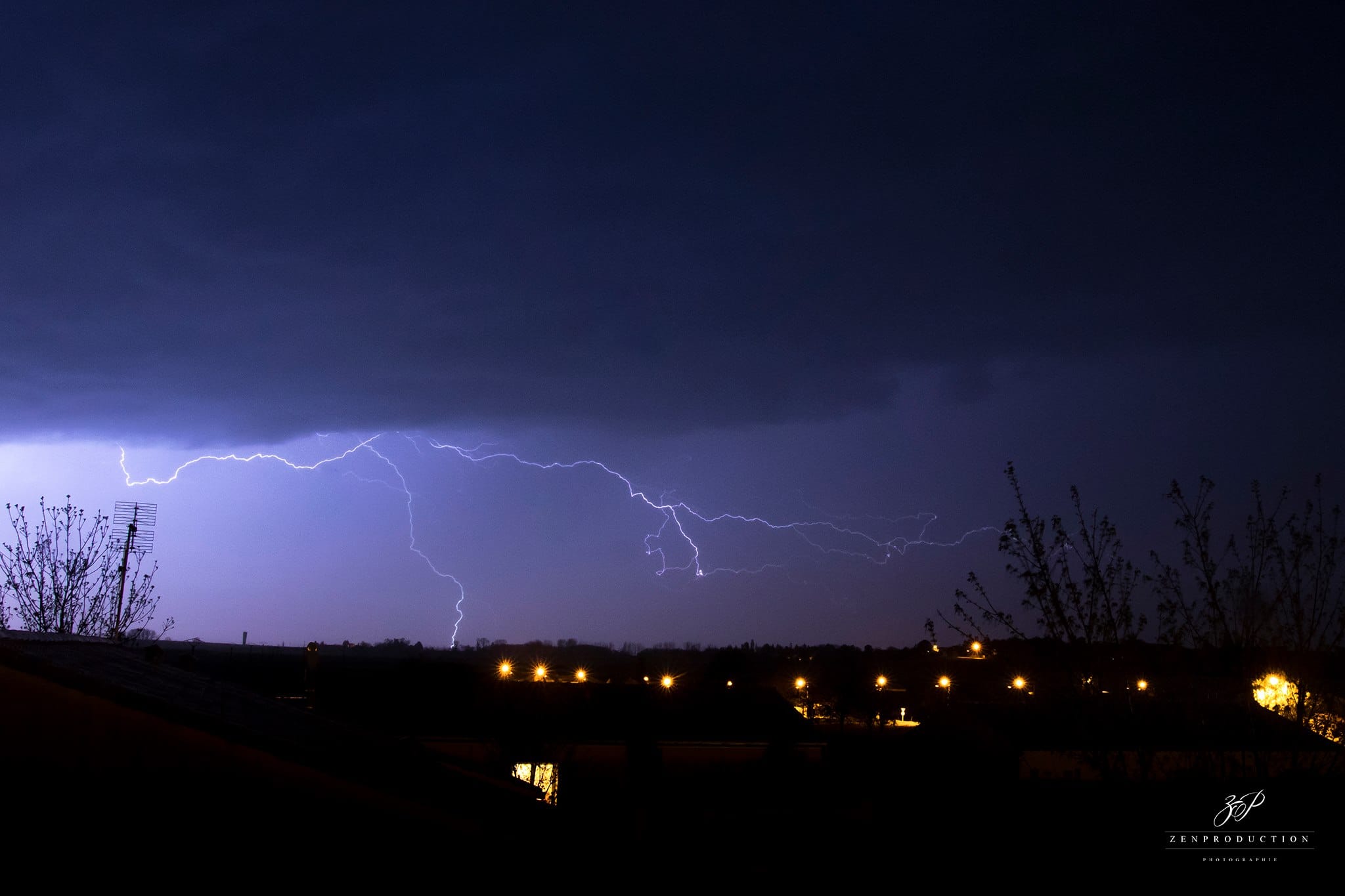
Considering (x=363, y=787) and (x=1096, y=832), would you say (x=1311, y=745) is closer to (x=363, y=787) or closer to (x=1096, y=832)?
(x=1096, y=832)

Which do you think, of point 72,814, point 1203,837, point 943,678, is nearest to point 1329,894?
point 1203,837

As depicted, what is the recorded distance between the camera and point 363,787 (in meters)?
2.87

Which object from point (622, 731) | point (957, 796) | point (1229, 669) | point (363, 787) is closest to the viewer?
point (363, 787)

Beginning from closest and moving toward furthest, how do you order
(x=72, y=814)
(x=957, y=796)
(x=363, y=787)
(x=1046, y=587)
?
(x=72, y=814) < (x=363, y=787) < (x=957, y=796) < (x=1046, y=587)

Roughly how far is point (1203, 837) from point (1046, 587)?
1.82 metres

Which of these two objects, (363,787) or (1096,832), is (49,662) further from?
(1096,832)

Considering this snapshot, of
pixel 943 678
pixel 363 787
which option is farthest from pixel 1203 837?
pixel 943 678

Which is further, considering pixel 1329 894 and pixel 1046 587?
pixel 1046 587

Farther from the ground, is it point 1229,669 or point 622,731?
point 1229,669


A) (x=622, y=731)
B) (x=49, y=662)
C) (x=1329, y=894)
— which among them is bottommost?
(x=622, y=731)
